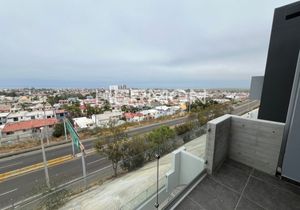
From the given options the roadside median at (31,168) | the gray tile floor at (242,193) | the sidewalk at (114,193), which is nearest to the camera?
the gray tile floor at (242,193)

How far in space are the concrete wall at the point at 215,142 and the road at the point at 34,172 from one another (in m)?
7.92

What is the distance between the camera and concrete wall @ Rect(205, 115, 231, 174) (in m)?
3.95

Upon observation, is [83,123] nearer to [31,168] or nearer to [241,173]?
[31,168]

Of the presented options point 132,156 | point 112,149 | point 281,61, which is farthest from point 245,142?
point 112,149

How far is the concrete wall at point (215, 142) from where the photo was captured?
13.0 feet

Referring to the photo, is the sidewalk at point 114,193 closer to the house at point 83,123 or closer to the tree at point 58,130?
the tree at point 58,130

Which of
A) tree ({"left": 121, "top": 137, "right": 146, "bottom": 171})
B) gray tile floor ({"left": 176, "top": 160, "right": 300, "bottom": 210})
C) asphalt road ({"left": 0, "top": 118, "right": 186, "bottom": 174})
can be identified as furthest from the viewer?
asphalt road ({"left": 0, "top": 118, "right": 186, "bottom": 174})

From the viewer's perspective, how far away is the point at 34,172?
33.0 feet

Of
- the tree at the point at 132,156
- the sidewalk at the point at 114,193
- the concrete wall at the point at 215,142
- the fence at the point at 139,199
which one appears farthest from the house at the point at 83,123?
the concrete wall at the point at 215,142

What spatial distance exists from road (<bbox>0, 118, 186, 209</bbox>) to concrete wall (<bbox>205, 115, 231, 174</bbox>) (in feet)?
26.0

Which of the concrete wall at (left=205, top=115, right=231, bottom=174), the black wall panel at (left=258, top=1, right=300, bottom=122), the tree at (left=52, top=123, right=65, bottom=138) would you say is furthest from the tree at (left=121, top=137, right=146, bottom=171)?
the tree at (left=52, top=123, right=65, bottom=138)

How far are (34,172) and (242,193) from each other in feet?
41.7

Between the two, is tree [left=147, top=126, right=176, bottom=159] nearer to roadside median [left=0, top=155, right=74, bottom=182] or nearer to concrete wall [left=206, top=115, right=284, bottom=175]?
concrete wall [left=206, top=115, right=284, bottom=175]

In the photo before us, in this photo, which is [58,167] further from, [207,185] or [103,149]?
[207,185]
